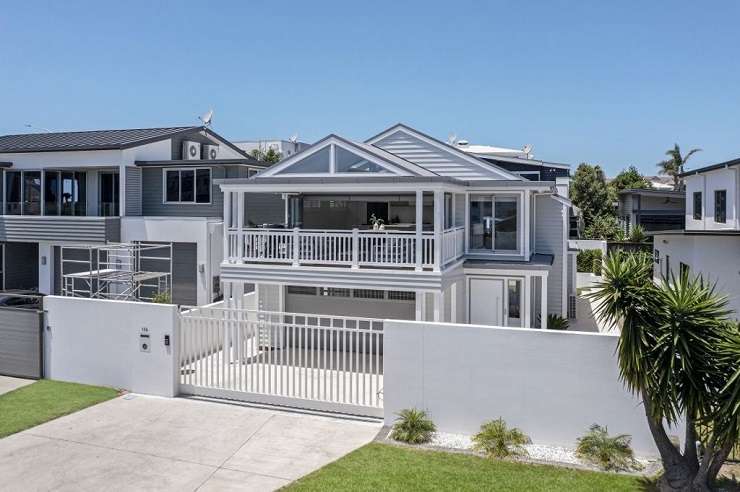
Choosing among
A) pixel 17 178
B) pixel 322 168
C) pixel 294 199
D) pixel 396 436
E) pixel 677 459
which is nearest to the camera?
pixel 677 459

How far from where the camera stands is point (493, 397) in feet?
35.6

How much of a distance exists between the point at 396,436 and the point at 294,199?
1050 cm

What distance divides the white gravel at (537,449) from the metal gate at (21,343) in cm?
1026

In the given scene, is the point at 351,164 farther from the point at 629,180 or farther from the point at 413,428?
the point at 629,180

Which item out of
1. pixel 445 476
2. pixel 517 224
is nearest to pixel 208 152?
pixel 517 224

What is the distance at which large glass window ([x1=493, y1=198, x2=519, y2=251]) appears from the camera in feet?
59.9

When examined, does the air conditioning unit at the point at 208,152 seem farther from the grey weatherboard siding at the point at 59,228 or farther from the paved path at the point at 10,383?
the paved path at the point at 10,383

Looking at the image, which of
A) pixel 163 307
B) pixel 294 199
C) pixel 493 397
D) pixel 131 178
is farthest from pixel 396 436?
pixel 131 178

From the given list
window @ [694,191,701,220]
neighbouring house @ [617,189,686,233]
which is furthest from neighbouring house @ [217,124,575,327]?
neighbouring house @ [617,189,686,233]

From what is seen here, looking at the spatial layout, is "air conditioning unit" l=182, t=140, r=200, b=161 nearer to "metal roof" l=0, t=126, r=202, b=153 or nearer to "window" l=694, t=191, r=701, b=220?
"metal roof" l=0, t=126, r=202, b=153

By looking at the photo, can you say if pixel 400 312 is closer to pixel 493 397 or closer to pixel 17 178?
pixel 493 397

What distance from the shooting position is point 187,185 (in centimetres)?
2400

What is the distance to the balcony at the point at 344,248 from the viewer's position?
15.6m

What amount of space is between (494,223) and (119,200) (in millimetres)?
15398
